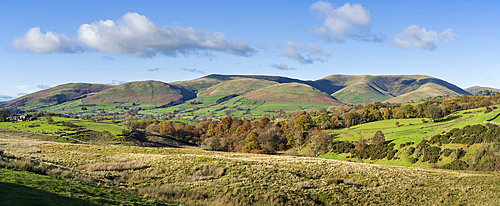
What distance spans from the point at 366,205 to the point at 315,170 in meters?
8.40

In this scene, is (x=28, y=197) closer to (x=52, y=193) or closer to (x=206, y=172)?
(x=52, y=193)

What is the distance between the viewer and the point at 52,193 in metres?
10.3

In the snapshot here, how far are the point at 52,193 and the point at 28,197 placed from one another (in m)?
1.16

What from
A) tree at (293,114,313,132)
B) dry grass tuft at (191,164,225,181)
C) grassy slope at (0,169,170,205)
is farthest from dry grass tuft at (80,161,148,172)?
tree at (293,114,313,132)

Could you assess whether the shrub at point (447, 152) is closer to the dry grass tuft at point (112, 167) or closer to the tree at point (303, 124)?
the dry grass tuft at point (112, 167)

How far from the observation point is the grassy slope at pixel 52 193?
9016 mm

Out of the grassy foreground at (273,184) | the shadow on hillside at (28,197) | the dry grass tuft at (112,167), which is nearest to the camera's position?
→ the shadow on hillside at (28,197)

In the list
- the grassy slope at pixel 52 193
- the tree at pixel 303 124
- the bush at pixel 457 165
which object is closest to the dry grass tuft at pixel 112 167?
the grassy slope at pixel 52 193

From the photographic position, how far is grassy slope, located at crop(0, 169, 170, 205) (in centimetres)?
902

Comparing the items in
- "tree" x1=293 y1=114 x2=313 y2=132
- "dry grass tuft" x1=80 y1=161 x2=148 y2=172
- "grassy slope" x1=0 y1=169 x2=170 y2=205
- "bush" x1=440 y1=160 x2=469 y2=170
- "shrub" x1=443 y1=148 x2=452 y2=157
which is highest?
"grassy slope" x1=0 y1=169 x2=170 y2=205

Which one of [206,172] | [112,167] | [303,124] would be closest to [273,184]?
[206,172]

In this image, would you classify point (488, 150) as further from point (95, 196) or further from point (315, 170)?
point (95, 196)

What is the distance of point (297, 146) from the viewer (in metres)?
108

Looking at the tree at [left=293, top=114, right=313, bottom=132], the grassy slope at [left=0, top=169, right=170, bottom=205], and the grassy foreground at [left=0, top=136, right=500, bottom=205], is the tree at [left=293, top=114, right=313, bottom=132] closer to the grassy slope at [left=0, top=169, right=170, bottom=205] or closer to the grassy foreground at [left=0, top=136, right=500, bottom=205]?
the grassy foreground at [left=0, top=136, right=500, bottom=205]
